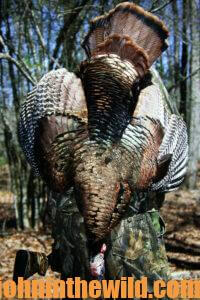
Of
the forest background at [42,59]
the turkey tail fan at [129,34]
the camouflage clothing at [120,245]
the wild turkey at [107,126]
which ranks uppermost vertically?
the forest background at [42,59]

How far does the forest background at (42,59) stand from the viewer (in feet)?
16.7

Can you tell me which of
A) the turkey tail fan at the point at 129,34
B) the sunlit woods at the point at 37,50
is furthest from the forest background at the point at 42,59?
the turkey tail fan at the point at 129,34

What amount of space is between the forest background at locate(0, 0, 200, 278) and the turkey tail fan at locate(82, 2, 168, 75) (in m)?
1.96

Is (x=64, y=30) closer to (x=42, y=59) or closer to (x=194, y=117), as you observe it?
(x=42, y=59)

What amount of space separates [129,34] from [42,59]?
3950 millimetres

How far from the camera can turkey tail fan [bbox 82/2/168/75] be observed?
1736 mm

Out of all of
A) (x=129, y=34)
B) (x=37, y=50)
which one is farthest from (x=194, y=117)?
(x=129, y=34)

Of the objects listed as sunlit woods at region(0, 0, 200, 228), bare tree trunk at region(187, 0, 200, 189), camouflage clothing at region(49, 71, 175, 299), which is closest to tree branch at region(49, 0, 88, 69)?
sunlit woods at region(0, 0, 200, 228)

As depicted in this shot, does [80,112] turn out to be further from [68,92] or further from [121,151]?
[121,151]

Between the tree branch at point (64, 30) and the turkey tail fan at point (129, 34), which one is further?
the tree branch at point (64, 30)

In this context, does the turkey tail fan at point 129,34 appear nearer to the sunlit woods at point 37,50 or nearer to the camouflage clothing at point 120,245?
the camouflage clothing at point 120,245

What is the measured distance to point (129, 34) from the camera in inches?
69.8

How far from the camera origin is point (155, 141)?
1.71 meters

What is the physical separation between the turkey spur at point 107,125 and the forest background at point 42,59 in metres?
2.01
